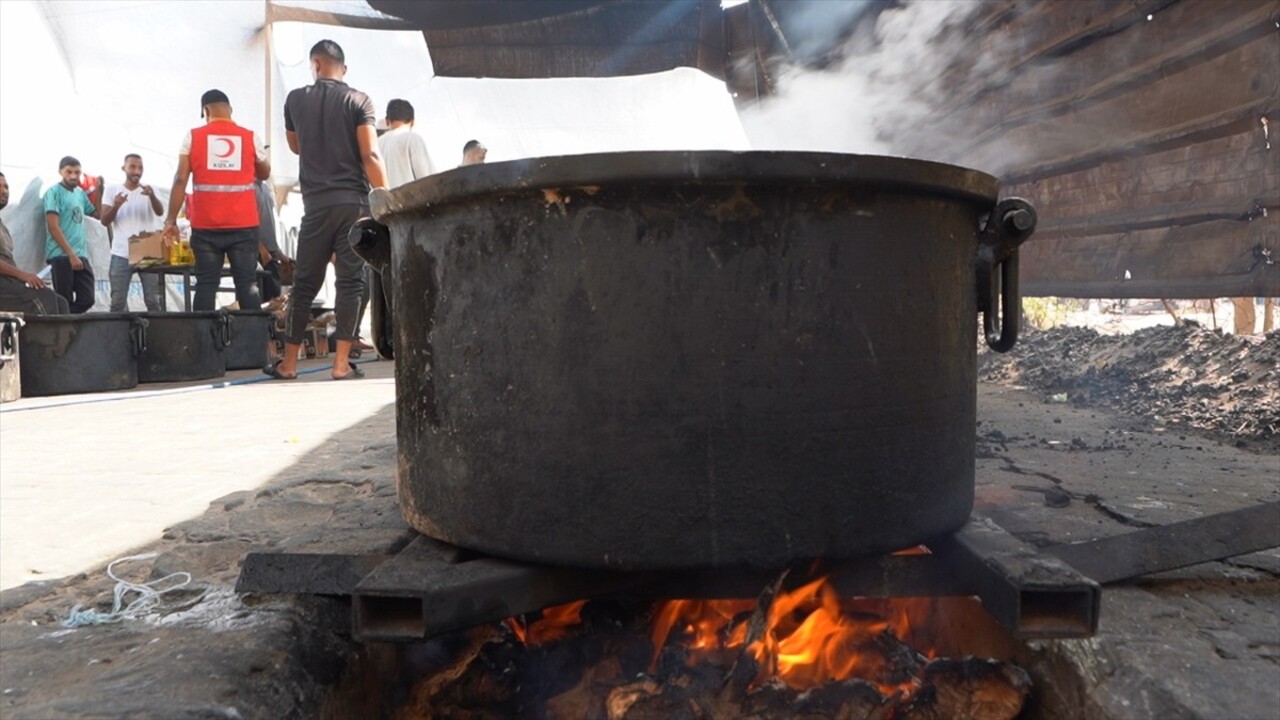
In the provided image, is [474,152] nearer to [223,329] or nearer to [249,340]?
[223,329]

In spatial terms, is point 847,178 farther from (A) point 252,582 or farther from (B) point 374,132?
(B) point 374,132

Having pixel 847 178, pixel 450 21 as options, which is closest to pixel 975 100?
pixel 450 21

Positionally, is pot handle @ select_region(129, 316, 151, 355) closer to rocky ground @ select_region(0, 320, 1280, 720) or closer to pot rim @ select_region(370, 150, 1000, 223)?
rocky ground @ select_region(0, 320, 1280, 720)

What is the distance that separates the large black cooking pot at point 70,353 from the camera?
5344 mm

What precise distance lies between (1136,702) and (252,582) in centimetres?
138

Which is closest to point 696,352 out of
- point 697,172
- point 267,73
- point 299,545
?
point 697,172

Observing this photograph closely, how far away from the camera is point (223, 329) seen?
6211 mm

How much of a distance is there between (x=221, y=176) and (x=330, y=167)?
163 cm

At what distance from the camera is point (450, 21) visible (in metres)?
5.67

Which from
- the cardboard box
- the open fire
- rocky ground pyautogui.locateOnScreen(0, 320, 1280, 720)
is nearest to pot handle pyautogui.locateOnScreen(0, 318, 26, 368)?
the cardboard box

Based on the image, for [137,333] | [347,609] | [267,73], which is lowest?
[347,609]

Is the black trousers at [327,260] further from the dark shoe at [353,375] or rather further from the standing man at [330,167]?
the dark shoe at [353,375]

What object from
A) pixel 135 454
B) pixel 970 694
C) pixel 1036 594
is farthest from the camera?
pixel 135 454

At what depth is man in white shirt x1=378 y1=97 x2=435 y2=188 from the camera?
5883 mm
